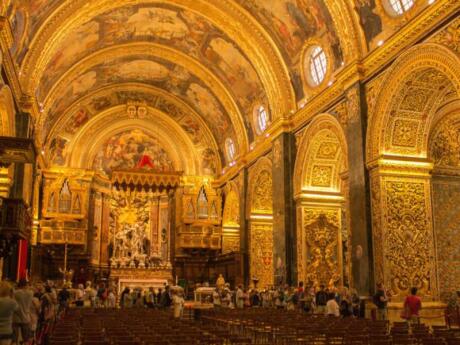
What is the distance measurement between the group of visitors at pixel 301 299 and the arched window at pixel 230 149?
8.68 m

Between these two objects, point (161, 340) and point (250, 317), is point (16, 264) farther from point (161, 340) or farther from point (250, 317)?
point (161, 340)

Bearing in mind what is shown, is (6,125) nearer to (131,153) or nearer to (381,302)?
(381,302)

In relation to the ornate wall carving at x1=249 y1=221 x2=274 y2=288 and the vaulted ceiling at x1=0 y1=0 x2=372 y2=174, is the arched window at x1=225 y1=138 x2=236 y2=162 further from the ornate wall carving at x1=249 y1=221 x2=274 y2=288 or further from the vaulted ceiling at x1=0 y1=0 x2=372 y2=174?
the ornate wall carving at x1=249 y1=221 x2=274 y2=288

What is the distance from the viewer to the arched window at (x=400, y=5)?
1389 centimetres

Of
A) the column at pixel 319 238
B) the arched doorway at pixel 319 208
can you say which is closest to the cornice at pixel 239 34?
the arched doorway at pixel 319 208

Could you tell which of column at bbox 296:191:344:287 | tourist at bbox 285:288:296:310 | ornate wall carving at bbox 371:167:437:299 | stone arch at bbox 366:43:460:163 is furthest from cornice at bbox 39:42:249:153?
ornate wall carving at bbox 371:167:437:299

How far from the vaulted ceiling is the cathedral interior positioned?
0.27 feet

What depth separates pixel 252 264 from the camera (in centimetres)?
2453

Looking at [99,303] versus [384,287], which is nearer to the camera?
[384,287]

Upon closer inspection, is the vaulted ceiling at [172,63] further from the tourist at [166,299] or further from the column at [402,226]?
the tourist at [166,299]

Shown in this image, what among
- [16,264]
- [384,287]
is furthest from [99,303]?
[384,287]

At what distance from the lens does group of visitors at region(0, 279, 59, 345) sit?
5.88m

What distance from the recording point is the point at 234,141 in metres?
27.6

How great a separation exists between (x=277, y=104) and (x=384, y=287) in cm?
952
